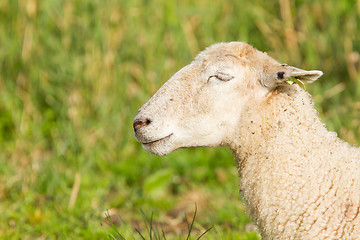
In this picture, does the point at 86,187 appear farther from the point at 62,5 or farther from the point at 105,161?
the point at 62,5

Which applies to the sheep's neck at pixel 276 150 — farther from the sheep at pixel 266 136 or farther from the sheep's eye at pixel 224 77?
the sheep's eye at pixel 224 77

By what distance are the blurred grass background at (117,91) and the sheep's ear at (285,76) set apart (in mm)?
1985

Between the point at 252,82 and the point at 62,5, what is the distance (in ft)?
9.85

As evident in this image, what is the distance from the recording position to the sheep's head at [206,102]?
2.95 metres

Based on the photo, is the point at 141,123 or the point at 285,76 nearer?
the point at 285,76

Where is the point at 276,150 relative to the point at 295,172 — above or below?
above

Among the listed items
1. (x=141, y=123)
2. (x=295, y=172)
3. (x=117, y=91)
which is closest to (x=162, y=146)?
(x=141, y=123)

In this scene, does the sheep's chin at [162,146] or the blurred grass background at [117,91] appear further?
the blurred grass background at [117,91]

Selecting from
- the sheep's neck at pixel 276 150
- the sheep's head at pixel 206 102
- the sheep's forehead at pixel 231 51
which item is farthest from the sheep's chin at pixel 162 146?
the sheep's forehead at pixel 231 51

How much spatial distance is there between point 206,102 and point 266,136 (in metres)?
0.34

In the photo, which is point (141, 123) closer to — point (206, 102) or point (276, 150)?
point (206, 102)

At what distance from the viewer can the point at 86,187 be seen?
4934mm

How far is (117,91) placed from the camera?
18.4ft

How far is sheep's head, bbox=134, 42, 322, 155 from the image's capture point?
2951 millimetres
